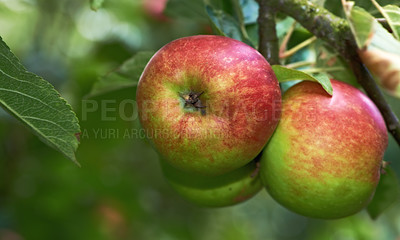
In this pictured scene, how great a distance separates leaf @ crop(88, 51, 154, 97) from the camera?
1.07 m

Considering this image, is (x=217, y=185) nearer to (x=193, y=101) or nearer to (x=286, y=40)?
(x=193, y=101)

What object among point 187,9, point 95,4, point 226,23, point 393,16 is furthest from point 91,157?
point 393,16

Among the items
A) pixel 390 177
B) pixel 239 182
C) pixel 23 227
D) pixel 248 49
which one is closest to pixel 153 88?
pixel 248 49

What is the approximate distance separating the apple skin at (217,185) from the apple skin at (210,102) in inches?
7.3

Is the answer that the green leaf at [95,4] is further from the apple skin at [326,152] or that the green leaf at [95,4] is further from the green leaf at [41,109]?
the apple skin at [326,152]

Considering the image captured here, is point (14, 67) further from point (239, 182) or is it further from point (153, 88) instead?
point (239, 182)

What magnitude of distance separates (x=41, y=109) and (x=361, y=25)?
581 mm

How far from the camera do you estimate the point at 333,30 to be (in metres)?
0.94

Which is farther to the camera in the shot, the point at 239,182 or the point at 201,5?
the point at 201,5

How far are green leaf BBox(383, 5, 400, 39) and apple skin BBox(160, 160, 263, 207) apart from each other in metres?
0.43

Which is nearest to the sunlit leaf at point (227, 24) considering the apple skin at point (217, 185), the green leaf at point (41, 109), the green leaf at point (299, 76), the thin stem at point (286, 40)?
the thin stem at point (286, 40)

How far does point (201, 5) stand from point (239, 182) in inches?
19.7

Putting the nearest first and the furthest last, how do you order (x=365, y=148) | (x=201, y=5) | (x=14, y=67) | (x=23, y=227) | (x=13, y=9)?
1. (x=14, y=67)
2. (x=365, y=148)
3. (x=201, y=5)
4. (x=23, y=227)
5. (x=13, y=9)

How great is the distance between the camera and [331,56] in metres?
1.09
